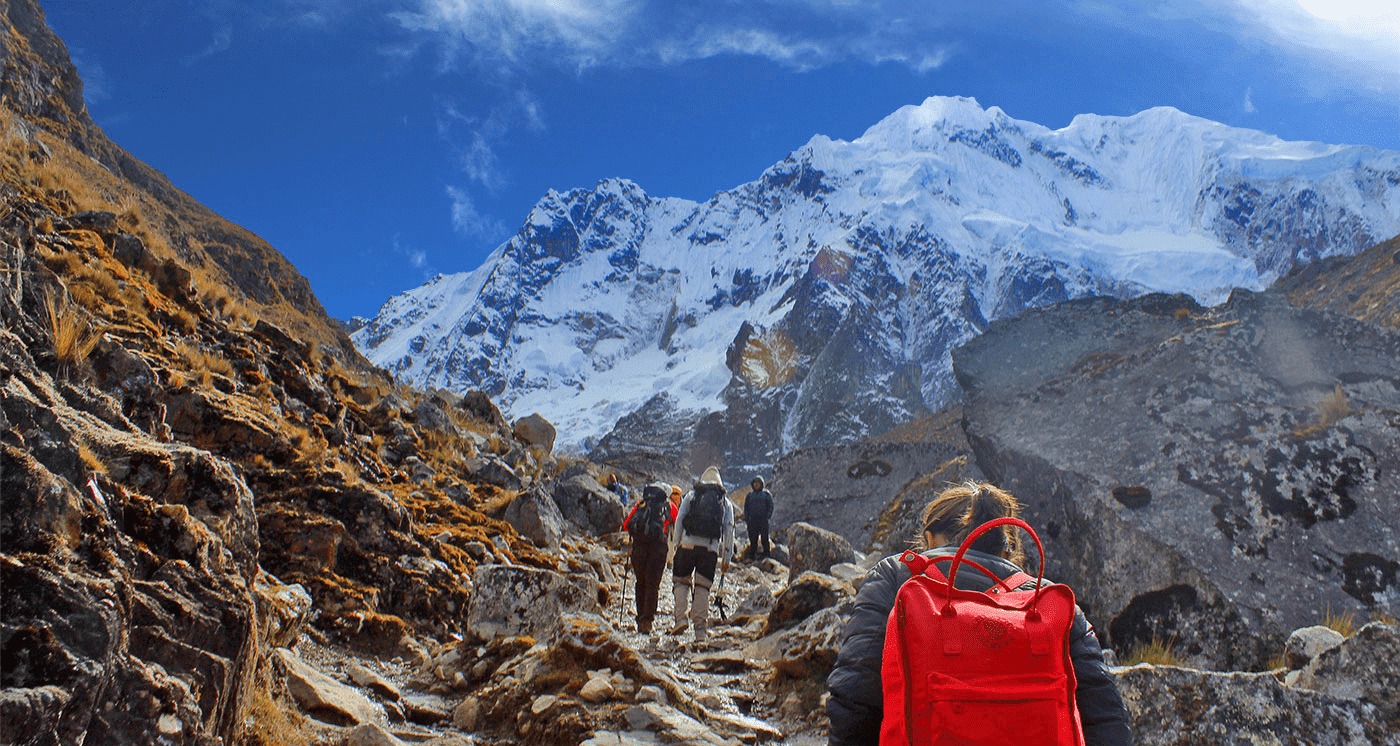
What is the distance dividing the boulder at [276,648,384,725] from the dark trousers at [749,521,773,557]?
10.9 m

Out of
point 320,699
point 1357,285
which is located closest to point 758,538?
point 320,699

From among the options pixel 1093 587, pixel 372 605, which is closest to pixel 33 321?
pixel 372 605

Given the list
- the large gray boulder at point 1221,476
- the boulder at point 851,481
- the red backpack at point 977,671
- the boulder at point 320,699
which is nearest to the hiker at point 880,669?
the red backpack at point 977,671

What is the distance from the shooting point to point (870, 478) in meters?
18.9

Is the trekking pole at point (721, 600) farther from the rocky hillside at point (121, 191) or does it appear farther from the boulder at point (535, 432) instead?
the boulder at point (535, 432)

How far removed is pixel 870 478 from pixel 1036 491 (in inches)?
413

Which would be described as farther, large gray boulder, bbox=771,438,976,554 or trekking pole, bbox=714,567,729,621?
large gray boulder, bbox=771,438,976,554

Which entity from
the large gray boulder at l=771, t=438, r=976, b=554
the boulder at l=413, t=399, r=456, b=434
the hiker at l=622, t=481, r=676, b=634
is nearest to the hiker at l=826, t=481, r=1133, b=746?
the hiker at l=622, t=481, r=676, b=634

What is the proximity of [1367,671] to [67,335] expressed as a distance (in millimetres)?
7287

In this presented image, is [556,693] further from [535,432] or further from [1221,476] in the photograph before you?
[535,432]

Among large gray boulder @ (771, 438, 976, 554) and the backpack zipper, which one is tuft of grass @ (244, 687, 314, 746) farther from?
large gray boulder @ (771, 438, 976, 554)

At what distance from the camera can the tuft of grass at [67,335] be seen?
5207mm

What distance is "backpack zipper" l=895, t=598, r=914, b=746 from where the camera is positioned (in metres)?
2.39

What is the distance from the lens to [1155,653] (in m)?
6.10
